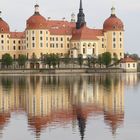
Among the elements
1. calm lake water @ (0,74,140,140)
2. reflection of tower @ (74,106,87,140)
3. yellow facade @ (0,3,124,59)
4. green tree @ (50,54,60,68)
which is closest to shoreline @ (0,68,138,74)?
green tree @ (50,54,60,68)

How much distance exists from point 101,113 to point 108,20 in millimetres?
82139

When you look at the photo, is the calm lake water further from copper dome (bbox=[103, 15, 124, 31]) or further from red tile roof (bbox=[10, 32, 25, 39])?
copper dome (bbox=[103, 15, 124, 31])

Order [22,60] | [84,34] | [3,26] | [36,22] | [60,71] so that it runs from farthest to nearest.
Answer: [84,34], [3,26], [36,22], [22,60], [60,71]

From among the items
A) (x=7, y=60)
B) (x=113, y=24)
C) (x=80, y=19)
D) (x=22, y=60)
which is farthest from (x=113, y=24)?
(x=7, y=60)

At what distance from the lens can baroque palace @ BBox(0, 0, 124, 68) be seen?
98956mm

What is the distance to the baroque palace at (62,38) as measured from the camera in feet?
325

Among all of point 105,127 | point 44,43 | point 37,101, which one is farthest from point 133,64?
point 105,127

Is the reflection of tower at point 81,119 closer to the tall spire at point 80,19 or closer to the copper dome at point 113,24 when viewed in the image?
the tall spire at point 80,19

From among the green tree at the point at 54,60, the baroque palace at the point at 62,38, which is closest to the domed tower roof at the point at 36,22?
the baroque palace at the point at 62,38

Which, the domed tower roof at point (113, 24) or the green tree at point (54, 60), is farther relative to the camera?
the domed tower roof at point (113, 24)

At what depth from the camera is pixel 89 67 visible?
93.9m

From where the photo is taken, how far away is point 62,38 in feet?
341

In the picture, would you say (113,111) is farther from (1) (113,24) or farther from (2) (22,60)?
(1) (113,24)

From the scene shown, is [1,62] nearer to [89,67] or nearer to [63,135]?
[89,67]
